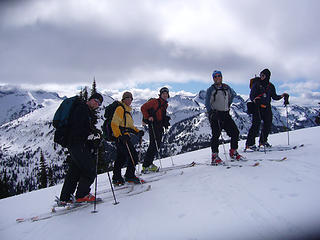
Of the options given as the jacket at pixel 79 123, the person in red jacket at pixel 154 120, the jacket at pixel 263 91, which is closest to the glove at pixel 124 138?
the jacket at pixel 79 123

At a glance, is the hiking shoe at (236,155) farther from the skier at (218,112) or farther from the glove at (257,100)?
the glove at (257,100)

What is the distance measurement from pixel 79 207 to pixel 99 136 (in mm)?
1649

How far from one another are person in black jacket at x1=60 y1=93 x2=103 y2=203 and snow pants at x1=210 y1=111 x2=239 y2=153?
3.66 meters

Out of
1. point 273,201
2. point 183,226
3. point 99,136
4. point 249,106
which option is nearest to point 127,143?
point 99,136

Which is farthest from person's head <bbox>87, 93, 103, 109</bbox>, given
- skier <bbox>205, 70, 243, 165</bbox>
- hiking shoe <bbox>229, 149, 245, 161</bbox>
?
hiking shoe <bbox>229, 149, 245, 161</bbox>

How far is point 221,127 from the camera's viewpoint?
6527 millimetres

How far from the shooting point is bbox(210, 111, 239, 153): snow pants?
642cm

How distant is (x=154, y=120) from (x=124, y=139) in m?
1.74

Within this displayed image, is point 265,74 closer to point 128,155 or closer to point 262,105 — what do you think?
point 262,105

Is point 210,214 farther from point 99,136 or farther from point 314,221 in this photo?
point 99,136

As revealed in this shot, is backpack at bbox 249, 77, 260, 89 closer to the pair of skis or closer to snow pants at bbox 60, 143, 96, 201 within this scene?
the pair of skis

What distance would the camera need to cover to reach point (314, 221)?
2.32m

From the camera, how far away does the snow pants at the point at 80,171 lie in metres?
4.50

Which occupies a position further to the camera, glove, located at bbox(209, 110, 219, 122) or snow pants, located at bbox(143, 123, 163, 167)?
snow pants, located at bbox(143, 123, 163, 167)
